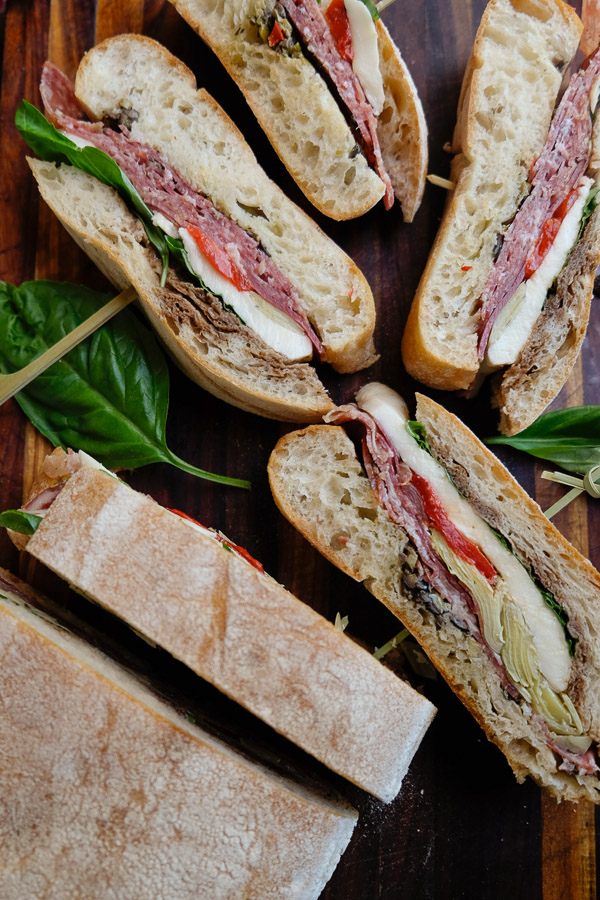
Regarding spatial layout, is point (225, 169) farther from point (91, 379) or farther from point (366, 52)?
point (91, 379)

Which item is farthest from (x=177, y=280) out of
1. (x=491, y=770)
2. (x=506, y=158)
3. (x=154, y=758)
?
(x=491, y=770)

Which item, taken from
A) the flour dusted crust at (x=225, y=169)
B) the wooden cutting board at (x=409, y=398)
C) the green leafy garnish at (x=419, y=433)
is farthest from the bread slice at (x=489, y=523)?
the flour dusted crust at (x=225, y=169)

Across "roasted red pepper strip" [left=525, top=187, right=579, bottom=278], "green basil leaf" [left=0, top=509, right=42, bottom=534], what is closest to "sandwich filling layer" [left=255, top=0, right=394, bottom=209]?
"roasted red pepper strip" [left=525, top=187, right=579, bottom=278]

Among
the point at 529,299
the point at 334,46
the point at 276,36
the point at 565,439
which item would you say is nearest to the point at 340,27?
the point at 334,46

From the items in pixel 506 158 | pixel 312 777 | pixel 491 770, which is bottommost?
pixel 312 777

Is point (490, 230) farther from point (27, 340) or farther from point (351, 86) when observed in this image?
point (27, 340)

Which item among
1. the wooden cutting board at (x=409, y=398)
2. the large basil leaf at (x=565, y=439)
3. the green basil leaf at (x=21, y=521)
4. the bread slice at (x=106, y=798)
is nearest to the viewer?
the bread slice at (x=106, y=798)

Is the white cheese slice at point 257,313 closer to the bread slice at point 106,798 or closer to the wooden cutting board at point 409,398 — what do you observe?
the wooden cutting board at point 409,398
